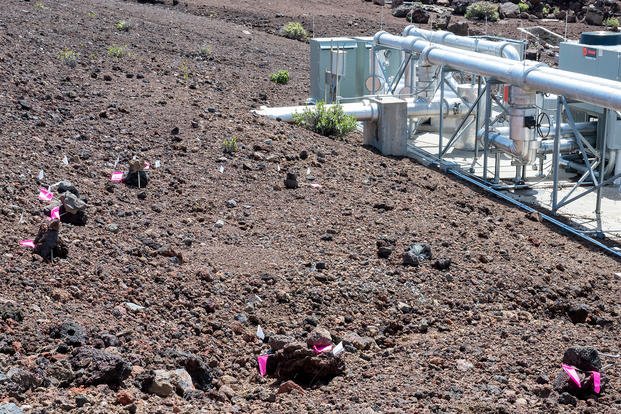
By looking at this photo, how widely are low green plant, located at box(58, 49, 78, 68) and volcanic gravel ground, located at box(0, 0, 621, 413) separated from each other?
0.36 metres

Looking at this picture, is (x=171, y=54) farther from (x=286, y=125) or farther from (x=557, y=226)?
(x=557, y=226)

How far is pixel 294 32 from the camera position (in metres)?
26.0

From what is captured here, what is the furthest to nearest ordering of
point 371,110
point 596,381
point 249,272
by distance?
point 371,110 → point 249,272 → point 596,381

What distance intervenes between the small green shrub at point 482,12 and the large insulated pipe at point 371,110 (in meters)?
18.2

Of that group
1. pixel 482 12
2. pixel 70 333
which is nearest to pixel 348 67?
pixel 70 333

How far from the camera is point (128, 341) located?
6441 mm

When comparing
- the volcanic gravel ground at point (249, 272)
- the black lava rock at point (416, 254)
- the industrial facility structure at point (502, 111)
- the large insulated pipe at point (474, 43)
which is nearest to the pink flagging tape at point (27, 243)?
the volcanic gravel ground at point (249, 272)

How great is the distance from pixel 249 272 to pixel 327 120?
5.86 meters

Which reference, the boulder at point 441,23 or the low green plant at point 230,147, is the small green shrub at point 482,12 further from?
the low green plant at point 230,147

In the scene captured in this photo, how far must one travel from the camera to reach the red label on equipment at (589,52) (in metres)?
13.1

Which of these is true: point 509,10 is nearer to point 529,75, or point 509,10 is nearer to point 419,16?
point 419,16

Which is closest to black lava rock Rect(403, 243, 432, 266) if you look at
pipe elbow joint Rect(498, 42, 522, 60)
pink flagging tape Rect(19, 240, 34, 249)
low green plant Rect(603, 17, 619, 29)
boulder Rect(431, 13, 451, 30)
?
pink flagging tape Rect(19, 240, 34, 249)

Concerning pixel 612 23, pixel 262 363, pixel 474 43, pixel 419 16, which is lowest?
pixel 612 23

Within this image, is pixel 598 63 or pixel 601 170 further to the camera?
pixel 598 63
